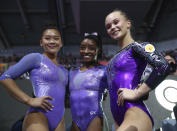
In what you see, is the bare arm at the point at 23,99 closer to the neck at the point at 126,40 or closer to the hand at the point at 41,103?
the hand at the point at 41,103

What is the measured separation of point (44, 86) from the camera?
1.67 m

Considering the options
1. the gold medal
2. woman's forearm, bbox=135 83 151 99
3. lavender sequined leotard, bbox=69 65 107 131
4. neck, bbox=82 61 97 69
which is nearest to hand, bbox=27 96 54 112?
lavender sequined leotard, bbox=69 65 107 131

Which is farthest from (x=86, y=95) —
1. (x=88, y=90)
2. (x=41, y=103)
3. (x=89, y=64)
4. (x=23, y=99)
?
(x=23, y=99)

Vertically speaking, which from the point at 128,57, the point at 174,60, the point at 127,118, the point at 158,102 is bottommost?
the point at 158,102

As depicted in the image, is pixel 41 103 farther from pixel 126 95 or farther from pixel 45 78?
pixel 126 95

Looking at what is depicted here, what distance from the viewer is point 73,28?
1448 centimetres

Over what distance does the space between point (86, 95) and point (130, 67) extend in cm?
75

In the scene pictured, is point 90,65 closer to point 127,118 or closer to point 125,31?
point 125,31

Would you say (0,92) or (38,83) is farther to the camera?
(0,92)

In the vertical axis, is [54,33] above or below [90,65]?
above

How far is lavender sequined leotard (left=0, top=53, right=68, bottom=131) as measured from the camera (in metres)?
1.60

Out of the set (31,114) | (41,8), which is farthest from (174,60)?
(41,8)

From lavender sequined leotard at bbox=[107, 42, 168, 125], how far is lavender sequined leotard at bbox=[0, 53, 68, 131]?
1.89 feet

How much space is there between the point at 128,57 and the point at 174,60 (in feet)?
9.23
